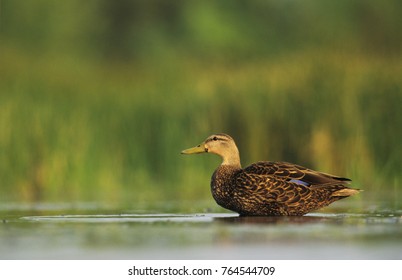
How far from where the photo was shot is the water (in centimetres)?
710

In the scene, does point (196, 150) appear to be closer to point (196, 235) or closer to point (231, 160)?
point (231, 160)

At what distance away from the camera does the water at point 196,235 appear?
7.10 m

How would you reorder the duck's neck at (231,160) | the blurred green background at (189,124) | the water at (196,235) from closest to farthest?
the water at (196,235) → the duck's neck at (231,160) → the blurred green background at (189,124)

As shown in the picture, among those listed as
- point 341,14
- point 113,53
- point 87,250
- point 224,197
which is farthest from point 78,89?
point 341,14

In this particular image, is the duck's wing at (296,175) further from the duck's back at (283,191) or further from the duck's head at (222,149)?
the duck's head at (222,149)

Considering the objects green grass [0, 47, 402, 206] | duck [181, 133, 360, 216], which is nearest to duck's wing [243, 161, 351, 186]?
duck [181, 133, 360, 216]

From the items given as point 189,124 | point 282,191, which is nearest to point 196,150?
point 282,191

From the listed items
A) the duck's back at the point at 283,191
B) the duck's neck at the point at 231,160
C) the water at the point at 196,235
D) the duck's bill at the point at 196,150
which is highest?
the duck's bill at the point at 196,150

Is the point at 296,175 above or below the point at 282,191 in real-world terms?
above

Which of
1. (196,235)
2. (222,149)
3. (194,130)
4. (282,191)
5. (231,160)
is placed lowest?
(196,235)

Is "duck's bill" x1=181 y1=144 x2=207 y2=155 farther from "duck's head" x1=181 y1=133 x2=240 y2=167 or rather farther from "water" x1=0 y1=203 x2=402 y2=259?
"water" x1=0 y1=203 x2=402 y2=259

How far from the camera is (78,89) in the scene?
14617 millimetres

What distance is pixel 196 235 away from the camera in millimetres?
7891

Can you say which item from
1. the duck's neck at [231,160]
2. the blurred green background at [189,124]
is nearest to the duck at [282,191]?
the duck's neck at [231,160]
